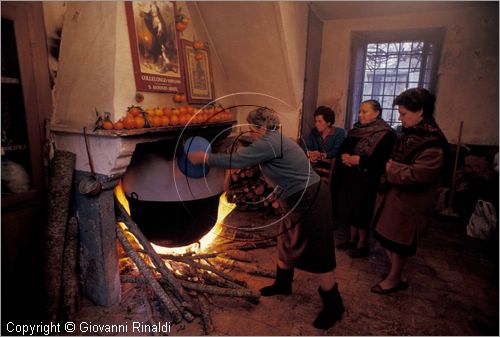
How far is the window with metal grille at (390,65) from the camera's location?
580 cm

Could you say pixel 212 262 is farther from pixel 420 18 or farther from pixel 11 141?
pixel 420 18

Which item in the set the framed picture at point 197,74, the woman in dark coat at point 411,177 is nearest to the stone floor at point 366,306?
the woman in dark coat at point 411,177

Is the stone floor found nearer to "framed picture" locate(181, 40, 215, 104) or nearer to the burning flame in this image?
the burning flame

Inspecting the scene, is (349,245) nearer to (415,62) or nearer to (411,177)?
(411,177)

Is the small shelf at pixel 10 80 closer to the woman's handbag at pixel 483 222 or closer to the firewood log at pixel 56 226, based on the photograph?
the firewood log at pixel 56 226

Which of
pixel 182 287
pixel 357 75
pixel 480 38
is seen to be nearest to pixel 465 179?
pixel 480 38

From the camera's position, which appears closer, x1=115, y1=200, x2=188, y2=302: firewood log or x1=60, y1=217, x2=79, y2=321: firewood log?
x1=60, y1=217, x2=79, y2=321: firewood log

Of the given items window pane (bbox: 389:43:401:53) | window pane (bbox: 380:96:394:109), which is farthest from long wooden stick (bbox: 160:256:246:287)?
window pane (bbox: 389:43:401:53)

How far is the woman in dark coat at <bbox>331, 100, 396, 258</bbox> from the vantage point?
372 cm

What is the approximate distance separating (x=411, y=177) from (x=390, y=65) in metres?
4.34

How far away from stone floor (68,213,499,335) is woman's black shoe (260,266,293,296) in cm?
6

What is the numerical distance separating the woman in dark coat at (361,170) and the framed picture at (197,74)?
1.95m

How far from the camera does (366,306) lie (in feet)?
10.4

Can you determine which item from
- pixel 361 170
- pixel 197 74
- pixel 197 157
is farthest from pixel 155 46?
pixel 361 170
